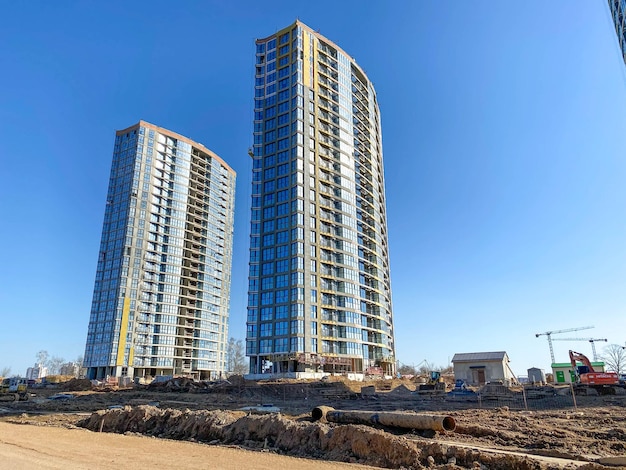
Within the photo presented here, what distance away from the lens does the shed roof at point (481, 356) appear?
243 feet

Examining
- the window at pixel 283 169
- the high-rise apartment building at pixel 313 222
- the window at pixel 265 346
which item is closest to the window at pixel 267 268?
the high-rise apartment building at pixel 313 222

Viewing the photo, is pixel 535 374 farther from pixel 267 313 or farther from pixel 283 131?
pixel 283 131

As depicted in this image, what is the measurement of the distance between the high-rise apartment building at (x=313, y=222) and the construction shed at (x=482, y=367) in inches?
847

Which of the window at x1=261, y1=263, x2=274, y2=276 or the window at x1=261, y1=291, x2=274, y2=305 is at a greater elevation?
the window at x1=261, y1=263, x2=274, y2=276

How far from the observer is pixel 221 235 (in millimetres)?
151625

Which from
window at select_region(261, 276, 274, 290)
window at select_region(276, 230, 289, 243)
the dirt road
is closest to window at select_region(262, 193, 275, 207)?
window at select_region(276, 230, 289, 243)

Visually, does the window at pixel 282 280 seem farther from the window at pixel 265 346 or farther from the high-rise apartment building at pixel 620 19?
the high-rise apartment building at pixel 620 19

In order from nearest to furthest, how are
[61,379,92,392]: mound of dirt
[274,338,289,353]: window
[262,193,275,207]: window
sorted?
[61,379,92,392]: mound of dirt < [274,338,289,353]: window < [262,193,275,207]: window

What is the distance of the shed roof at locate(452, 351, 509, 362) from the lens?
74181 mm

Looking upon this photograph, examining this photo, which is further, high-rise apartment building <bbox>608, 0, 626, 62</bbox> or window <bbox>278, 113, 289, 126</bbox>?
window <bbox>278, 113, 289, 126</bbox>

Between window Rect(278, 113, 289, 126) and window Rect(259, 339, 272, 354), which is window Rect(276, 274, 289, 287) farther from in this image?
window Rect(278, 113, 289, 126)

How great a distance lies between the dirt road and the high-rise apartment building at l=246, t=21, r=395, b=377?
61.2m

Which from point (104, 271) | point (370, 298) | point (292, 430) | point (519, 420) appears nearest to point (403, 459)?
point (292, 430)

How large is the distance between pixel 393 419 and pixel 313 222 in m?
75.1
